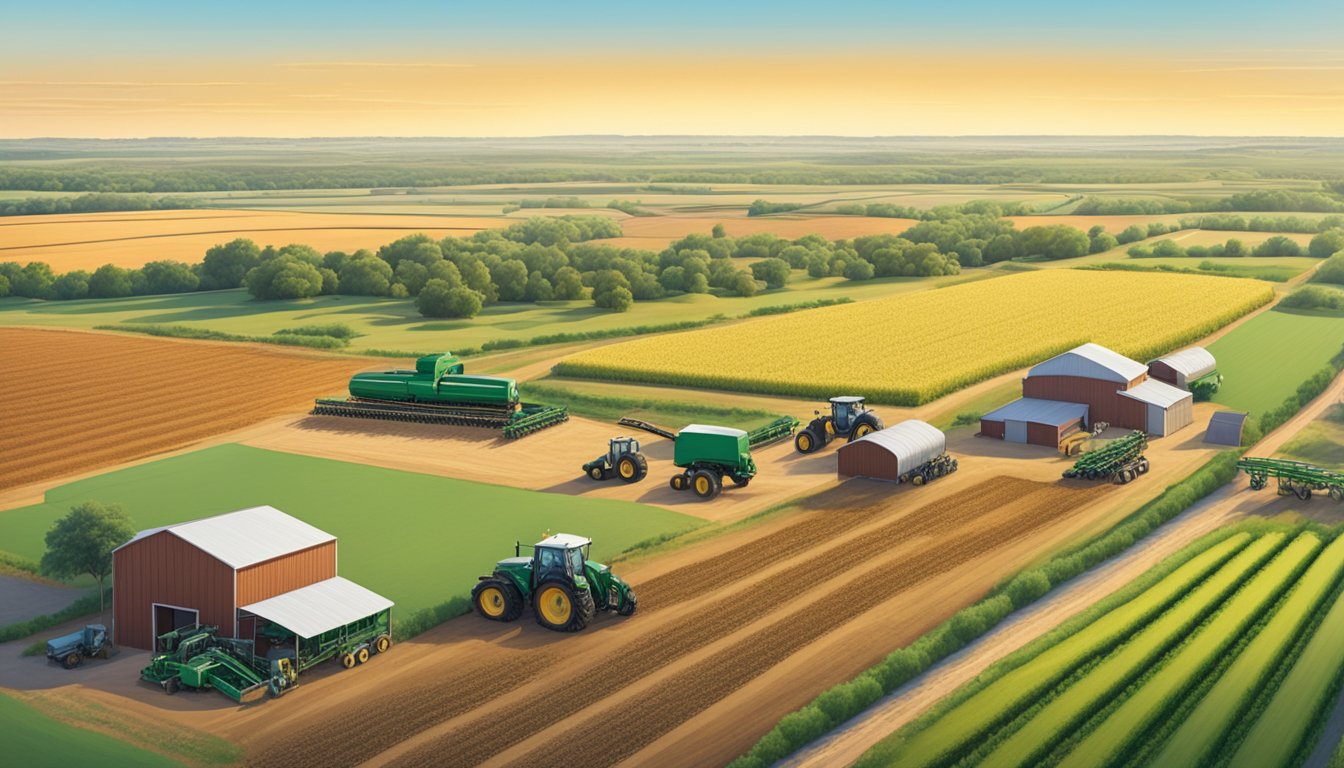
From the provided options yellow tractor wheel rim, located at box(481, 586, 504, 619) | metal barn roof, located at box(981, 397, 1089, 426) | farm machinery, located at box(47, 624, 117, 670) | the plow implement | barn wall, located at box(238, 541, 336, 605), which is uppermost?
metal barn roof, located at box(981, 397, 1089, 426)

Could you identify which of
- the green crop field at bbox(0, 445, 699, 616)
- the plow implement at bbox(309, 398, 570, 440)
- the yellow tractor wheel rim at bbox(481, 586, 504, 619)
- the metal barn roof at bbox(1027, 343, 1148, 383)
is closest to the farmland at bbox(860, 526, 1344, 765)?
the yellow tractor wheel rim at bbox(481, 586, 504, 619)

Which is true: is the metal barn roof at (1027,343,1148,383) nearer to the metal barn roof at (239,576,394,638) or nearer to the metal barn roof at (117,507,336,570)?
the metal barn roof at (239,576,394,638)

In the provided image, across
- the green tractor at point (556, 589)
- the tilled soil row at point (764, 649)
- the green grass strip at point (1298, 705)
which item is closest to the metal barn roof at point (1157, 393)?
the tilled soil row at point (764, 649)

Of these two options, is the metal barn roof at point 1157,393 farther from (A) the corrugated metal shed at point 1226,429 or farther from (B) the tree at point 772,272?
(B) the tree at point 772,272

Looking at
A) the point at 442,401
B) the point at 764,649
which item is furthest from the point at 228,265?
the point at 764,649

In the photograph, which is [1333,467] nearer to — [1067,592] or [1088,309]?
[1067,592]

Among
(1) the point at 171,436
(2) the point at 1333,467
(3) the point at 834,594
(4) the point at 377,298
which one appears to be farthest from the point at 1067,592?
(4) the point at 377,298
